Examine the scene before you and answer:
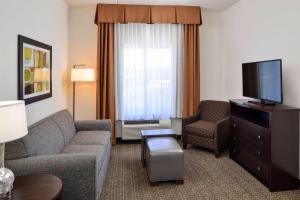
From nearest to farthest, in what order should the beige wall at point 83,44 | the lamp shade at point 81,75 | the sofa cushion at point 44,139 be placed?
the sofa cushion at point 44,139
the lamp shade at point 81,75
the beige wall at point 83,44

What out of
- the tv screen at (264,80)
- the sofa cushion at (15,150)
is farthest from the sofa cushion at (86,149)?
the tv screen at (264,80)

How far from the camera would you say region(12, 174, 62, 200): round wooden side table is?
166 centimetres

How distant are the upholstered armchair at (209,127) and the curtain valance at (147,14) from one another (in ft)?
5.65

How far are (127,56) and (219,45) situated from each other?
198 centimetres

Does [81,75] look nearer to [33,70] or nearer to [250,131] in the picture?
[33,70]

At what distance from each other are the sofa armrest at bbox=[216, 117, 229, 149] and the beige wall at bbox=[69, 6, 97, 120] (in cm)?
255

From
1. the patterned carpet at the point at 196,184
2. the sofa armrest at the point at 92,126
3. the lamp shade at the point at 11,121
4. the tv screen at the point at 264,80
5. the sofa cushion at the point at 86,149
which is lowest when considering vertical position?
the patterned carpet at the point at 196,184

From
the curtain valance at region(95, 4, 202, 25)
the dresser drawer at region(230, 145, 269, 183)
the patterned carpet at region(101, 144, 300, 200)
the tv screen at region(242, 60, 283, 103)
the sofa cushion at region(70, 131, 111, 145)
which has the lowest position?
the patterned carpet at region(101, 144, 300, 200)

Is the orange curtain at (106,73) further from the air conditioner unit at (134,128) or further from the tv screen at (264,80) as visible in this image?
the tv screen at (264,80)

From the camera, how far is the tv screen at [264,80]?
3.08 m

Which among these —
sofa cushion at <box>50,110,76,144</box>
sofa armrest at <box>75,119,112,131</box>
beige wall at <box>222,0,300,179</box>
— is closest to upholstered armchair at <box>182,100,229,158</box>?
beige wall at <box>222,0,300,179</box>

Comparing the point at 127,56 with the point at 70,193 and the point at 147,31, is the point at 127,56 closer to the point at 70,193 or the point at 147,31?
the point at 147,31

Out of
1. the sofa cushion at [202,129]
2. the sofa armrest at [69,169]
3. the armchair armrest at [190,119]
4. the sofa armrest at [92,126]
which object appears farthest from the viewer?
the armchair armrest at [190,119]

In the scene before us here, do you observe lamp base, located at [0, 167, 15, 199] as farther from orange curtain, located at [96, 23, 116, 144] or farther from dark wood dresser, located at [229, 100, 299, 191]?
orange curtain, located at [96, 23, 116, 144]
